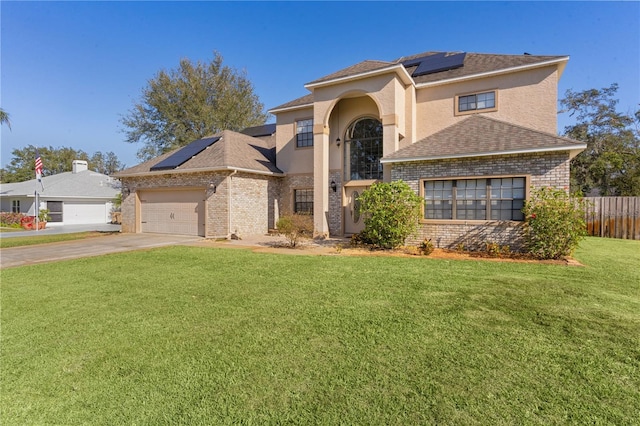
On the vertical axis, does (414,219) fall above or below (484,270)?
above

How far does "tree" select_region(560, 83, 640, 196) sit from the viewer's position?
21.3m

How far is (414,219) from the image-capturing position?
1049 cm

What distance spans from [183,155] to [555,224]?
15.8 metres

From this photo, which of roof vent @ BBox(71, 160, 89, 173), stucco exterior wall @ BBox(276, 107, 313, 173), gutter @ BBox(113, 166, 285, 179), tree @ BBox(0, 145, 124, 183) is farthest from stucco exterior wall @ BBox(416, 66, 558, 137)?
tree @ BBox(0, 145, 124, 183)

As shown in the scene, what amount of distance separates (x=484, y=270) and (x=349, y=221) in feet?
24.8

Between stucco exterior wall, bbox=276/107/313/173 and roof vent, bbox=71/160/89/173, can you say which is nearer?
stucco exterior wall, bbox=276/107/313/173

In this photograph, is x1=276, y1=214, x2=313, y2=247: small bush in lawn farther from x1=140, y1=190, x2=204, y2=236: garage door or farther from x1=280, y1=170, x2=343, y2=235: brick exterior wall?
x1=140, y1=190, x2=204, y2=236: garage door

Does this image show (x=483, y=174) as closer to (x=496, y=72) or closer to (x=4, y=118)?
(x=496, y=72)

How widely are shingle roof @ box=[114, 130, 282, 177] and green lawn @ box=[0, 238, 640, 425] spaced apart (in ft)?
27.5

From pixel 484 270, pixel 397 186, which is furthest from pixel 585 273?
pixel 397 186

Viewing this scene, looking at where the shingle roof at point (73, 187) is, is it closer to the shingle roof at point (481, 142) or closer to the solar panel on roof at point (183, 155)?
the solar panel on roof at point (183, 155)

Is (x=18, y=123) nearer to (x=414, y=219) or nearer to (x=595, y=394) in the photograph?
(x=414, y=219)

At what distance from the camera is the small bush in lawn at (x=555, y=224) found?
830cm

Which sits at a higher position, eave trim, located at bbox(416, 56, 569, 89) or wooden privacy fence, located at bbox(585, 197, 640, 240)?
eave trim, located at bbox(416, 56, 569, 89)
